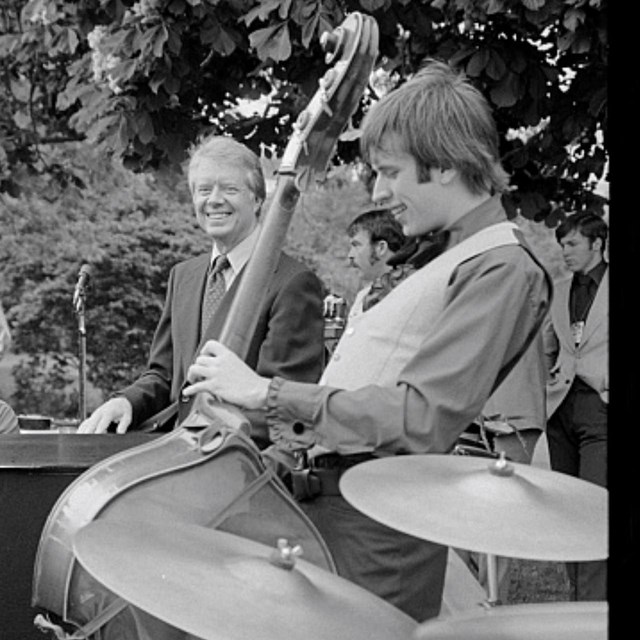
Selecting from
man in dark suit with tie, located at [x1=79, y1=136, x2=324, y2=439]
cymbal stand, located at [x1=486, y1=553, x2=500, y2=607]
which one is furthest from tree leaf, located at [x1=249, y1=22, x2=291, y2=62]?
cymbal stand, located at [x1=486, y1=553, x2=500, y2=607]

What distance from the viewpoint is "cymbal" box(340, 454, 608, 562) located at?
1.87 meters

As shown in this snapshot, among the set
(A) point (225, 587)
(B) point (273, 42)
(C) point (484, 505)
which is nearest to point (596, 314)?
(B) point (273, 42)

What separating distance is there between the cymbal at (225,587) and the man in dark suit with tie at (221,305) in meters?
1.25

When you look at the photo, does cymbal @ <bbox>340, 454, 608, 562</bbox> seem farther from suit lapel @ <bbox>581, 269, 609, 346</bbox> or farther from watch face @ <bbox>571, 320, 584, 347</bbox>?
watch face @ <bbox>571, 320, 584, 347</bbox>

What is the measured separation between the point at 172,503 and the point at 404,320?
17.3 inches

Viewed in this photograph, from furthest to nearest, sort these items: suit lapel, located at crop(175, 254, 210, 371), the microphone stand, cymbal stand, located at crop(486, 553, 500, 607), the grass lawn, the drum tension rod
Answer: the grass lawn, the microphone stand, suit lapel, located at crop(175, 254, 210, 371), cymbal stand, located at crop(486, 553, 500, 607), the drum tension rod

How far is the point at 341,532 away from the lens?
2445 millimetres

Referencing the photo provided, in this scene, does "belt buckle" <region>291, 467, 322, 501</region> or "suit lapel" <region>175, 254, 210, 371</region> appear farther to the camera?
"suit lapel" <region>175, 254, 210, 371</region>

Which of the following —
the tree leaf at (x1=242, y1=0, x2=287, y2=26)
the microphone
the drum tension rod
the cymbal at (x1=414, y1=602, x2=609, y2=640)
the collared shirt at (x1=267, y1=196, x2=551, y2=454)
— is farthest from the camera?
the microphone

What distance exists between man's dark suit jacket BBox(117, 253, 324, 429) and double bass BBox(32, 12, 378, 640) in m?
0.61

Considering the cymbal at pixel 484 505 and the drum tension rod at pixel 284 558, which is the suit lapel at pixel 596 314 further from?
the drum tension rod at pixel 284 558

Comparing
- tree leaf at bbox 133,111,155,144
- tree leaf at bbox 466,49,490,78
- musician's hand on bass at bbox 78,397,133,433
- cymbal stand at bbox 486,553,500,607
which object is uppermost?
tree leaf at bbox 466,49,490,78

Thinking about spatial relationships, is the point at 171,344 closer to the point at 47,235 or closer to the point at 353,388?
the point at 353,388

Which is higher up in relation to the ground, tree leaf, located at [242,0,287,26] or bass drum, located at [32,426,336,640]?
tree leaf, located at [242,0,287,26]
